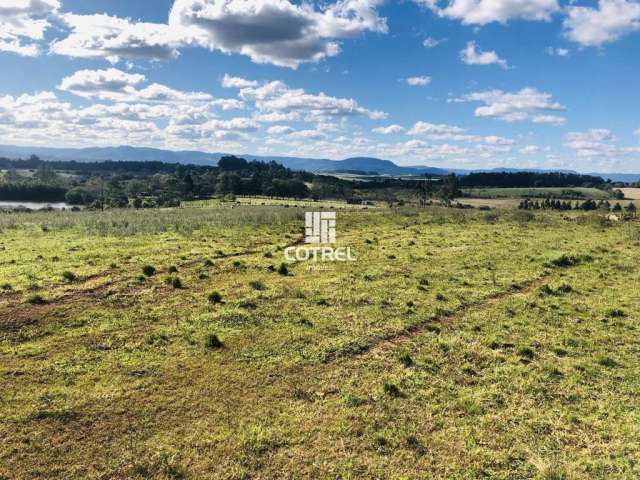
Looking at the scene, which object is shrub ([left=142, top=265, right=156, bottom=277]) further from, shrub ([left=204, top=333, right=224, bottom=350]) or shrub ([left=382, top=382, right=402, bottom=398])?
shrub ([left=382, top=382, right=402, bottom=398])

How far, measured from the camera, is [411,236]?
1416 inches

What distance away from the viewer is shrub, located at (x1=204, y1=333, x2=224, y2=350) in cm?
1215

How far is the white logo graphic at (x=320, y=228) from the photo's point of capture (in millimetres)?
35500

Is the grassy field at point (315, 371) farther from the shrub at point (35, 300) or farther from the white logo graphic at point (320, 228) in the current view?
the white logo graphic at point (320, 228)

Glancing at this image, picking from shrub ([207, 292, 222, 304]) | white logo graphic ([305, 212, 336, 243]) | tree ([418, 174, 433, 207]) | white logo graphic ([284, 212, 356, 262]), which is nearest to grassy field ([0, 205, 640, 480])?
shrub ([207, 292, 222, 304])

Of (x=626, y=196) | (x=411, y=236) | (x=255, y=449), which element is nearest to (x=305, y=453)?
(x=255, y=449)

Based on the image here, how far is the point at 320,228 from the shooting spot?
4012 centimetres

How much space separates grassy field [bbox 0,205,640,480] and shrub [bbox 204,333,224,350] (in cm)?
3

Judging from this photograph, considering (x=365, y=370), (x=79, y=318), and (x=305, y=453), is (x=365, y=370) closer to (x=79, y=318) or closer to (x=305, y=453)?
(x=305, y=453)

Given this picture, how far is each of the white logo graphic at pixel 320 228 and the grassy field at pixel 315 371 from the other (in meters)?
12.2

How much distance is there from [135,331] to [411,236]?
27.3 metres

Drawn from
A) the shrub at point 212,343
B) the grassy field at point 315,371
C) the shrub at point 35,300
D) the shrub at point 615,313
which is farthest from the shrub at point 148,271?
the shrub at point 615,313

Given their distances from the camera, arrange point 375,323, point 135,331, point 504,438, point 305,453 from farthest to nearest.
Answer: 1. point 375,323
2. point 135,331
3. point 504,438
4. point 305,453

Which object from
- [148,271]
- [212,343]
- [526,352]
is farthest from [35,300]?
[526,352]
